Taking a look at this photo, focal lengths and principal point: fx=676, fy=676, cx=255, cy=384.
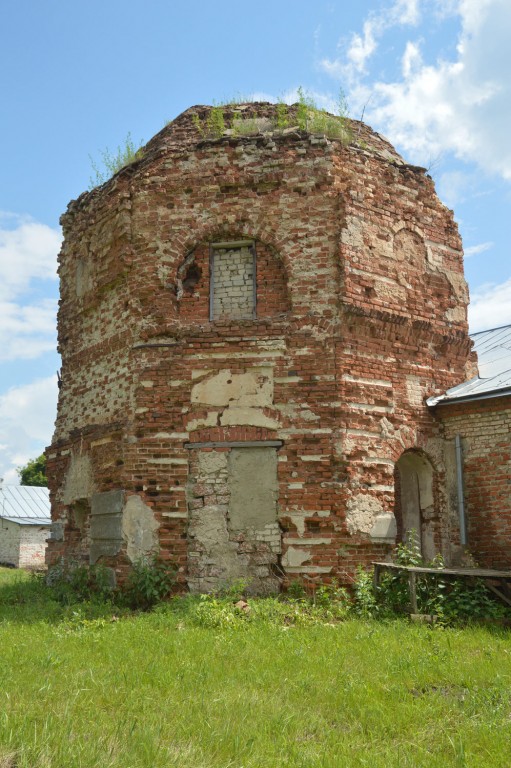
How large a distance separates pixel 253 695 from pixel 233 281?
6084mm

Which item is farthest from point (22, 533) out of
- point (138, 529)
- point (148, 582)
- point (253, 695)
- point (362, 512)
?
point (253, 695)

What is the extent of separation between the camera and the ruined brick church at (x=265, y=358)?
28.8 feet

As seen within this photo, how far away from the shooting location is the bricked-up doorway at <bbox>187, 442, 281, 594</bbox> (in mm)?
8664

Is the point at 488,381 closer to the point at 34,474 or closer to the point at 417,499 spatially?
the point at 417,499

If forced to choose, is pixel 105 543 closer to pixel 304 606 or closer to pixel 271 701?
pixel 304 606

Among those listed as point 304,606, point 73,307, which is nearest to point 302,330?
point 304,606

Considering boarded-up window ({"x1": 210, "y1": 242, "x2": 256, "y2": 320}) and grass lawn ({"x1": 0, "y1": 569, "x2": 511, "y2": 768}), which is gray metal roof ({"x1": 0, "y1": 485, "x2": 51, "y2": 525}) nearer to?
boarded-up window ({"x1": 210, "y1": 242, "x2": 256, "y2": 320})

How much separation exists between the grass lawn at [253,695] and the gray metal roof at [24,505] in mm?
24696

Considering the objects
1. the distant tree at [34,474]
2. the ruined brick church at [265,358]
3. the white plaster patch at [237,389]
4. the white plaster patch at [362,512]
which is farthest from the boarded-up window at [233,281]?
the distant tree at [34,474]

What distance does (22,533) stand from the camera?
30.2 meters

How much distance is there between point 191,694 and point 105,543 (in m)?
4.62

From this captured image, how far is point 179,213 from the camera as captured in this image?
32.3 ft

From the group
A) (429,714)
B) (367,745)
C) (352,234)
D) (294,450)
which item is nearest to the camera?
(367,745)

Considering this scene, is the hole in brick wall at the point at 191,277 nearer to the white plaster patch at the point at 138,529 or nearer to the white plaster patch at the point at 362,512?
the white plaster patch at the point at 138,529
